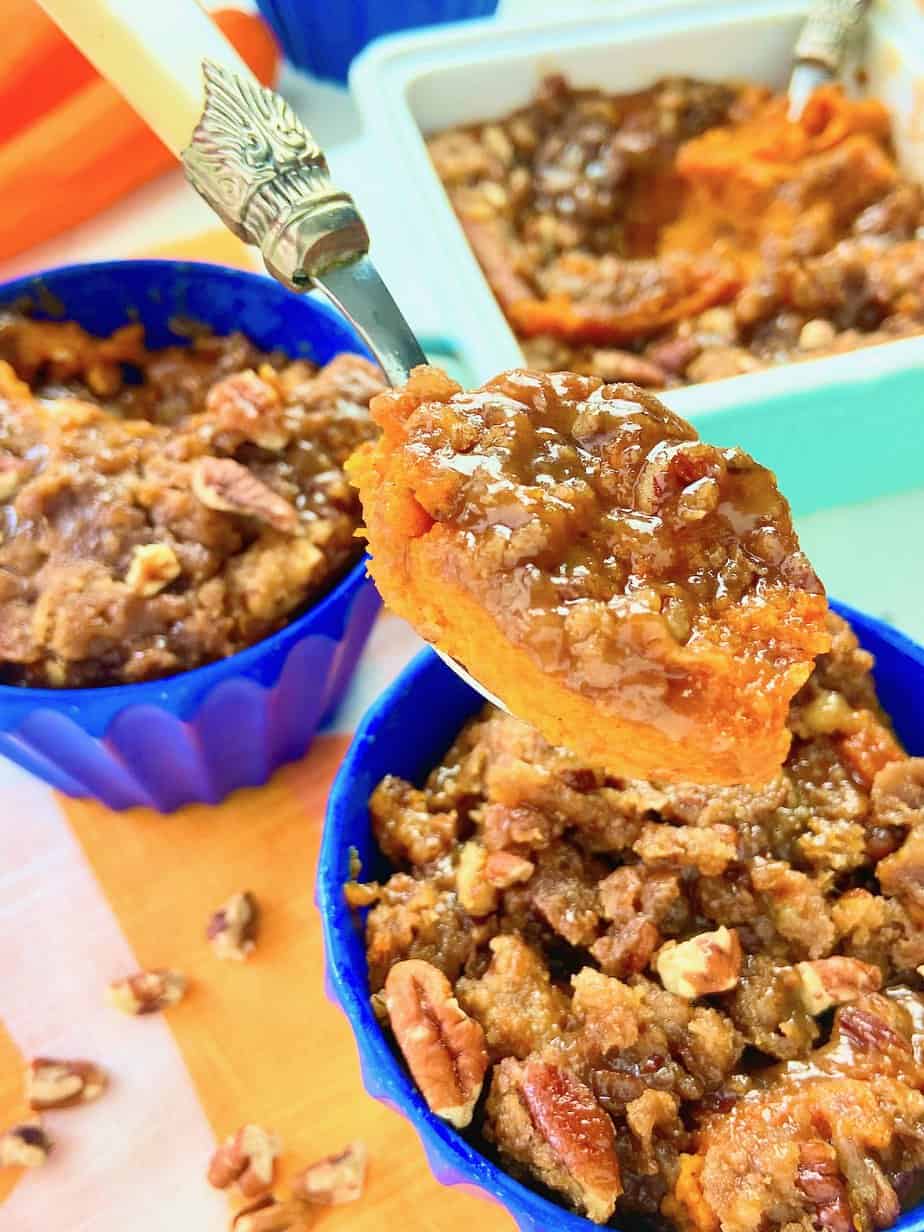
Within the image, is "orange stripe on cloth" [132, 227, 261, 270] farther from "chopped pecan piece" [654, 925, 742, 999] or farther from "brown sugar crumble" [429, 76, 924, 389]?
"chopped pecan piece" [654, 925, 742, 999]

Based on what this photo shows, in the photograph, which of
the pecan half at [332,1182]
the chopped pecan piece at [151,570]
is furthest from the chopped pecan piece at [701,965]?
the chopped pecan piece at [151,570]

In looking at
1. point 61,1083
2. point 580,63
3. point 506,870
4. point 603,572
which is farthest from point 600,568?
point 580,63

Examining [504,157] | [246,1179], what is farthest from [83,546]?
[504,157]

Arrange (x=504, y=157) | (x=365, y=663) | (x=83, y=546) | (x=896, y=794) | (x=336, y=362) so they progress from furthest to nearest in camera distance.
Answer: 1. (x=504, y=157)
2. (x=365, y=663)
3. (x=336, y=362)
4. (x=83, y=546)
5. (x=896, y=794)

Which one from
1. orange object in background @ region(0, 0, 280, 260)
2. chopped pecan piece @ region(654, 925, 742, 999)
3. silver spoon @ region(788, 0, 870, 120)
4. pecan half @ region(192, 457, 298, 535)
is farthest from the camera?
orange object in background @ region(0, 0, 280, 260)

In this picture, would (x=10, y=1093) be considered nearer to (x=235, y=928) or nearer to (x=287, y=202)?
(x=235, y=928)

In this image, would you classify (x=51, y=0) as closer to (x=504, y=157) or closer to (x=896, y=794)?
(x=504, y=157)

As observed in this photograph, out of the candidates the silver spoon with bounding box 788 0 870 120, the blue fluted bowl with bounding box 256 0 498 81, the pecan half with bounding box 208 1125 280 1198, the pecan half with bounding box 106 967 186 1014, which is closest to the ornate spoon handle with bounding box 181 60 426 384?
the pecan half with bounding box 106 967 186 1014
